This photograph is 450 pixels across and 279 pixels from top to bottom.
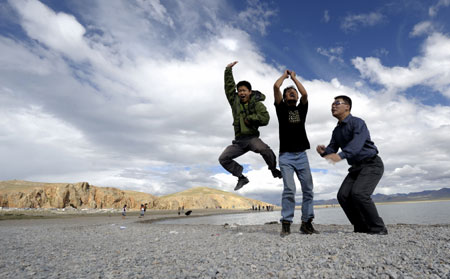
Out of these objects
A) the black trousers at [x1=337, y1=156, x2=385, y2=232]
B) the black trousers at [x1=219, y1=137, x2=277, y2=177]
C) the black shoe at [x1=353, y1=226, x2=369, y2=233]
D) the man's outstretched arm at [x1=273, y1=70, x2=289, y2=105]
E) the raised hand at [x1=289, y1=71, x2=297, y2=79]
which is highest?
the raised hand at [x1=289, y1=71, x2=297, y2=79]

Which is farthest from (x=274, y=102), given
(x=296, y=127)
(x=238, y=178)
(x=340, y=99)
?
(x=238, y=178)

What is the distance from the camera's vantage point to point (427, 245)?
3895 mm

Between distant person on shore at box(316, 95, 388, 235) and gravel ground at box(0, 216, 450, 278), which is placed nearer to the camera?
gravel ground at box(0, 216, 450, 278)

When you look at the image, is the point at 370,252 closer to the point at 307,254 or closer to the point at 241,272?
the point at 307,254

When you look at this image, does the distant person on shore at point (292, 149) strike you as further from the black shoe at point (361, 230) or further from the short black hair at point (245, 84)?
the black shoe at point (361, 230)

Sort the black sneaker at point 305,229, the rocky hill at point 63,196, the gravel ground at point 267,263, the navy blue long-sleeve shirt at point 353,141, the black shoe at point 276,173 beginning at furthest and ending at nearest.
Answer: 1. the rocky hill at point 63,196
2. the black sneaker at point 305,229
3. the black shoe at point 276,173
4. the navy blue long-sleeve shirt at point 353,141
5. the gravel ground at point 267,263

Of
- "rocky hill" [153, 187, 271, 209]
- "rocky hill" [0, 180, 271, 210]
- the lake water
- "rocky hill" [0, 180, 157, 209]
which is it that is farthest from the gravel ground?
"rocky hill" [153, 187, 271, 209]

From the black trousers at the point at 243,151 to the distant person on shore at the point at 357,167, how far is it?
121cm

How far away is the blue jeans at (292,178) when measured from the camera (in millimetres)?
5832

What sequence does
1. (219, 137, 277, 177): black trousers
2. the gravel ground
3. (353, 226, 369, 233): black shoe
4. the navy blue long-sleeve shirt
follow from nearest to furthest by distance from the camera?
the gravel ground
the navy blue long-sleeve shirt
(219, 137, 277, 177): black trousers
(353, 226, 369, 233): black shoe

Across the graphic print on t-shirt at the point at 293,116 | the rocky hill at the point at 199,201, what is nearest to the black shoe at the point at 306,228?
the graphic print on t-shirt at the point at 293,116

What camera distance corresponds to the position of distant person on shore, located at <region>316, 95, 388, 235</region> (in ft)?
18.0

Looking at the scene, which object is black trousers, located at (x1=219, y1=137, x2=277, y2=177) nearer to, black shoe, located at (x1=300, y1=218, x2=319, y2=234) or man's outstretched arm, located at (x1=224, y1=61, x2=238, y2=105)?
man's outstretched arm, located at (x1=224, y1=61, x2=238, y2=105)

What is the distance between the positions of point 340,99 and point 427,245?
11.3 feet
